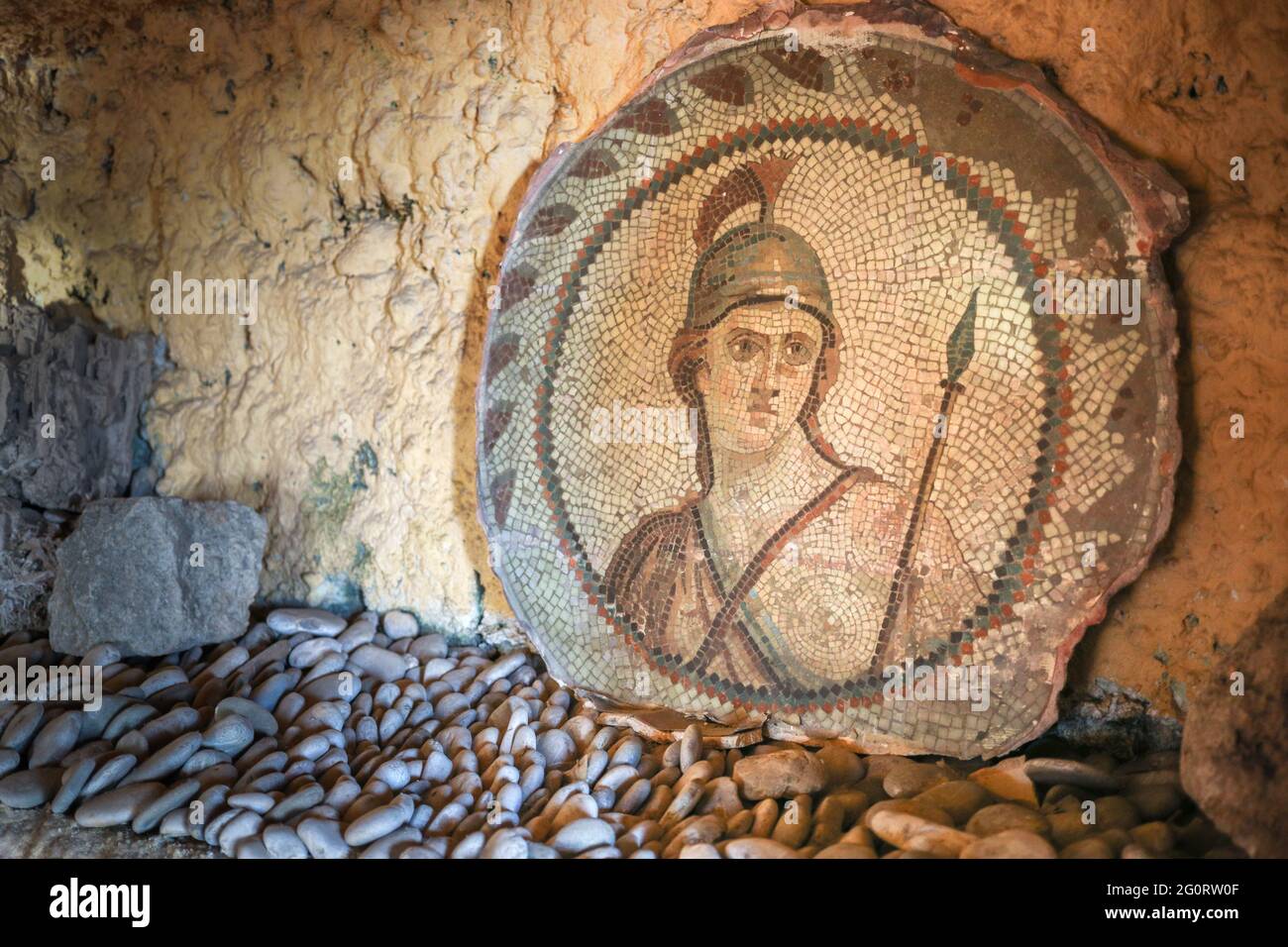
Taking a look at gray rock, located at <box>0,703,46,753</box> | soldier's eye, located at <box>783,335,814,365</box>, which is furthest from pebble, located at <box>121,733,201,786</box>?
soldier's eye, located at <box>783,335,814,365</box>

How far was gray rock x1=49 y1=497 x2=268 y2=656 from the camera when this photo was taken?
A: 2490 millimetres

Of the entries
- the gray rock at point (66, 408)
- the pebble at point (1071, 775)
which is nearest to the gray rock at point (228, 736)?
the gray rock at point (66, 408)

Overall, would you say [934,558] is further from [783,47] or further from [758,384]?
[783,47]

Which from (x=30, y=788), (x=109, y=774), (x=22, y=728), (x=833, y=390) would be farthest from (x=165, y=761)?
(x=833, y=390)

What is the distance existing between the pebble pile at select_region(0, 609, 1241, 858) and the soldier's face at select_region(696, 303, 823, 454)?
2.25 ft

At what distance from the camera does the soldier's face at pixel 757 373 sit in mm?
2205

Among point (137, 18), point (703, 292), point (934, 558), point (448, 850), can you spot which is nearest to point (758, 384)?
point (703, 292)

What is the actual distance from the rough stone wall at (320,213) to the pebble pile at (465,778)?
270mm

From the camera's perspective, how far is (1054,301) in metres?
1.93

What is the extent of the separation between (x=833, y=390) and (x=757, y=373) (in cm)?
18

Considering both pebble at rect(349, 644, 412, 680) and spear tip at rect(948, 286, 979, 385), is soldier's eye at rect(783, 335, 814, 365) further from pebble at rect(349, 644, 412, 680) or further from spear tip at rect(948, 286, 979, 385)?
pebble at rect(349, 644, 412, 680)

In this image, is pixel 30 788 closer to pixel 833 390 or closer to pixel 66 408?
pixel 66 408

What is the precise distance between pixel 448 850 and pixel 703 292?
128cm

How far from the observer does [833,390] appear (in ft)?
7.13
